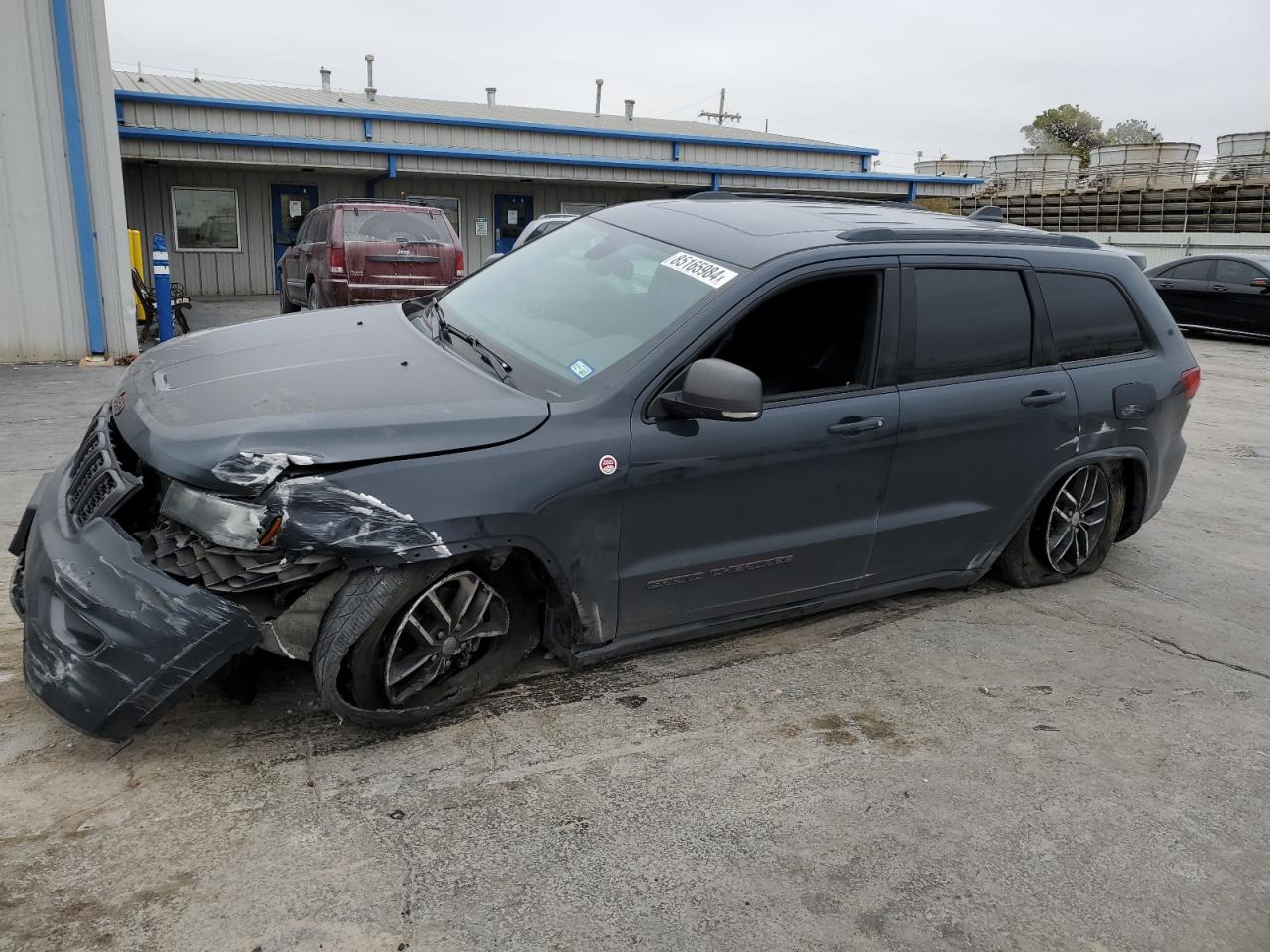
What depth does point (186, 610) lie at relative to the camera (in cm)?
269

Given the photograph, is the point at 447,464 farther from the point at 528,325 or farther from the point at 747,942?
the point at 747,942

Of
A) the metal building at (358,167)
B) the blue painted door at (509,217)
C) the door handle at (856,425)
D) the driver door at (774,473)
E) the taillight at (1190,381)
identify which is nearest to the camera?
the driver door at (774,473)

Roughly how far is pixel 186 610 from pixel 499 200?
72.6ft

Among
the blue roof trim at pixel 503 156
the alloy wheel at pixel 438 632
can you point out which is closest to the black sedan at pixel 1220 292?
the blue roof trim at pixel 503 156

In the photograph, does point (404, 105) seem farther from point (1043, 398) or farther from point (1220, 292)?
point (1043, 398)

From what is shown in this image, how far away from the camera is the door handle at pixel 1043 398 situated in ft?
14.0

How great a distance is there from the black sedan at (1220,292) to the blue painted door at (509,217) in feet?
45.5

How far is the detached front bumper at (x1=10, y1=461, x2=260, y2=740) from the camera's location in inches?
105

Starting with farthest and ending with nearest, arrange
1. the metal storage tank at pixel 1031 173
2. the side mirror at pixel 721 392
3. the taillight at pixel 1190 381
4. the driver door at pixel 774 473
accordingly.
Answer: the metal storage tank at pixel 1031 173, the taillight at pixel 1190 381, the driver door at pixel 774 473, the side mirror at pixel 721 392

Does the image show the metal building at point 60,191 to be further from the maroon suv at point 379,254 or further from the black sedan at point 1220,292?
the black sedan at point 1220,292

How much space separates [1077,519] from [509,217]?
67.2ft

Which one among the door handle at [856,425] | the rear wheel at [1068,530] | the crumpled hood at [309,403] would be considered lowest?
the rear wheel at [1068,530]

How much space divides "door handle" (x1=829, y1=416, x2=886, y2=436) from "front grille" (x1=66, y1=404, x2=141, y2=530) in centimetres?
238

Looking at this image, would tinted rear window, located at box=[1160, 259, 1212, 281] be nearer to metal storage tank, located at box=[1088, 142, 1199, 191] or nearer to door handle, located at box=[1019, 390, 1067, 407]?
door handle, located at box=[1019, 390, 1067, 407]
